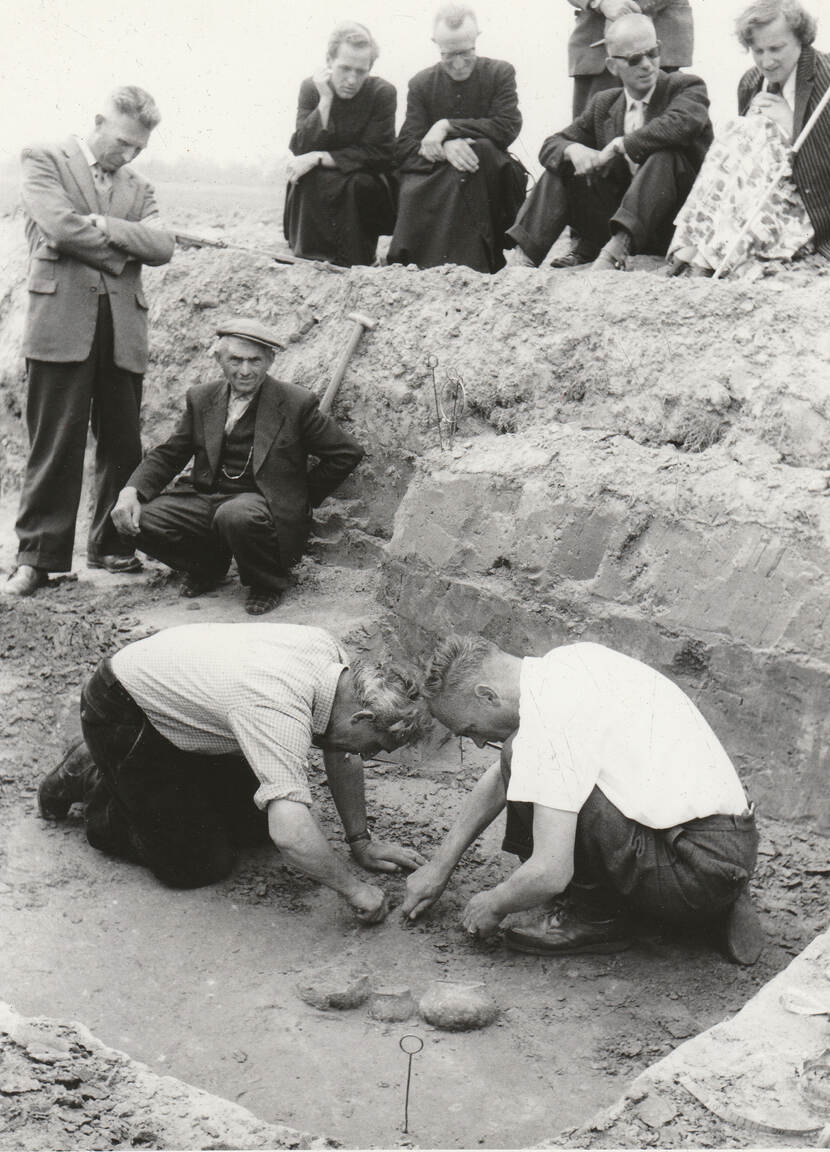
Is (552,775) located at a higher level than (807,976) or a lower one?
higher

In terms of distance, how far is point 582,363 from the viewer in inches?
216

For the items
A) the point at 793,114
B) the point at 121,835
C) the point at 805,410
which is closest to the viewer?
the point at 121,835

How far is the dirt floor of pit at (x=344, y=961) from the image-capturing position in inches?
124

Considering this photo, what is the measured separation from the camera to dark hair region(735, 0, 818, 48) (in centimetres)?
524

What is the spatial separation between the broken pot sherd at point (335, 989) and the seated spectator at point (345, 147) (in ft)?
14.4

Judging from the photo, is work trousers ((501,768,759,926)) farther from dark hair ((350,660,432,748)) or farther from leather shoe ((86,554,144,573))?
leather shoe ((86,554,144,573))

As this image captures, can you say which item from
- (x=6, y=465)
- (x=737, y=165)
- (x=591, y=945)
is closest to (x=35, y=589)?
(x=6, y=465)

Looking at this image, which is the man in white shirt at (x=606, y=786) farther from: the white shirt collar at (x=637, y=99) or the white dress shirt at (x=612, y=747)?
the white shirt collar at (x=637, y=99)

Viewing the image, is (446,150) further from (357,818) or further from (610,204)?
(357,818)

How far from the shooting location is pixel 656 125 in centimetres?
574

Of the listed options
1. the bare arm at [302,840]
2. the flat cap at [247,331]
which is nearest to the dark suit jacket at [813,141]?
the flat cap at [247,331]

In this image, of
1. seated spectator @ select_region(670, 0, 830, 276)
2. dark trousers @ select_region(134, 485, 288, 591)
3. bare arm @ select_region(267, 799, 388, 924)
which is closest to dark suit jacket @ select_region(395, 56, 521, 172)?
seated spectator @ select_region(670, 0, 830, 276)

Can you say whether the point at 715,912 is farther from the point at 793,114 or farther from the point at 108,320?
the point at 108,320

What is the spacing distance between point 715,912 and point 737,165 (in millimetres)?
3454
